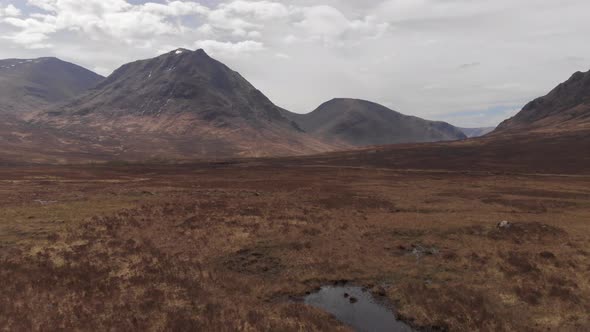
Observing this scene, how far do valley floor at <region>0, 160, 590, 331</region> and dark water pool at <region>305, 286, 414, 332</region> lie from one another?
807mm

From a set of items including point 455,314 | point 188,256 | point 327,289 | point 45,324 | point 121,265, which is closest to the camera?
point 45,324

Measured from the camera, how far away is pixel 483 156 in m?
134

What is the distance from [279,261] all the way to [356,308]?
8.47 metres

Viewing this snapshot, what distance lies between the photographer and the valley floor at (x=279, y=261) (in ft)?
61.9

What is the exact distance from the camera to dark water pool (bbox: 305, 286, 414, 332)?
18.9m

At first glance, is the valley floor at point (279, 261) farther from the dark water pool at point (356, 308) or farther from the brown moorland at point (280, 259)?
the dark water pool at point (356, 308)

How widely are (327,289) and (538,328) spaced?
11341mm

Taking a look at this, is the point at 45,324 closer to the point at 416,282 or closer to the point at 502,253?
the point at 416,282

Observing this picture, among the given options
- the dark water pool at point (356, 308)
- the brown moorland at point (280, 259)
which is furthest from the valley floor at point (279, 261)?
the dark water pool at point (356, 308)

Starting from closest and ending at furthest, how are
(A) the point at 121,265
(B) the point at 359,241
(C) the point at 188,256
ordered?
(A) the point at 121,265
(C) the point at 188,256
(B) the point at 359,241

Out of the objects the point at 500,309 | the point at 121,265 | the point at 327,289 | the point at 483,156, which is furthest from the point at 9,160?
the point at 483,156

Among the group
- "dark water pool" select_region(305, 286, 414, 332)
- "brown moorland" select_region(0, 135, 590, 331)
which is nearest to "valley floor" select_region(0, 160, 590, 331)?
"brown moorland" select_region(0, 135, 590, 331)

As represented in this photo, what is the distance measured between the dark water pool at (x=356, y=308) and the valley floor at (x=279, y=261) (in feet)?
2.65

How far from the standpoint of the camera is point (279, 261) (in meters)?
27.7
